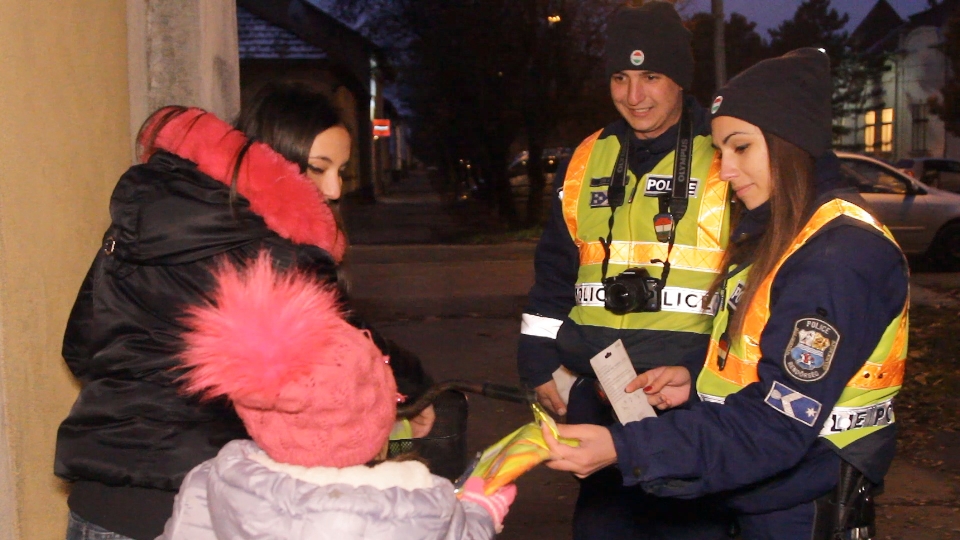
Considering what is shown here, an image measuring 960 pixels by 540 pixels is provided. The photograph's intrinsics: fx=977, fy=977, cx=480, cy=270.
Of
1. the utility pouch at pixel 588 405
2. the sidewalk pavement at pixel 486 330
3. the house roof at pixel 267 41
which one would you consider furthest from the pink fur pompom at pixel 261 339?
the house roof at pixel 267 41

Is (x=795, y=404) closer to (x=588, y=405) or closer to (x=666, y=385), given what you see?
(x=666, y=385)

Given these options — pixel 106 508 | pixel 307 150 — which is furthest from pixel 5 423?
pixel 307 150

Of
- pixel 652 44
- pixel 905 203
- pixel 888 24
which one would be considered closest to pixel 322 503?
pixel 652 44

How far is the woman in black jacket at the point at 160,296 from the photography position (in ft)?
7.13

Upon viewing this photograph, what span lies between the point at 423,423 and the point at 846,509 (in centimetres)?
106

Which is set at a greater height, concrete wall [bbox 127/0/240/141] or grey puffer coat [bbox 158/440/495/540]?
concrete wall [bbox 127/0/240/141]

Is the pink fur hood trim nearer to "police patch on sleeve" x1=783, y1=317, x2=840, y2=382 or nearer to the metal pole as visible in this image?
"police patch on sleeve" x1=783, y1=317, x2=840, y2=382

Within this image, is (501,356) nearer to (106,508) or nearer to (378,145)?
(106,508)

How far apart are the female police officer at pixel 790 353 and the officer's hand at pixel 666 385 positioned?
480 millimetres

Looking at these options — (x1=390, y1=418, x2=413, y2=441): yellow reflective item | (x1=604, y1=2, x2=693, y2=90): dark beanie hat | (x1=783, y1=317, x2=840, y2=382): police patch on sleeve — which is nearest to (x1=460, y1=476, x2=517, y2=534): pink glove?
(x1=390, y1=418, x2=413, y2=441): yellow reflective item

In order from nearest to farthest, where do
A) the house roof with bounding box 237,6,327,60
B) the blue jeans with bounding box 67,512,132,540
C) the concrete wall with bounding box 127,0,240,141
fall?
the blue jeans with bounding box 67,512,132,540, the concrete wall with bounding box 127,0,240,141, the house roof with bounding box 237,6,327,60

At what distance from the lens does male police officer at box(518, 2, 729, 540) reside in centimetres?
313

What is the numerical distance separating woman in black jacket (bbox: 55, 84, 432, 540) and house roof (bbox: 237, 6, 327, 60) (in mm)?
25730

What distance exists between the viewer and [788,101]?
2.35 meters
